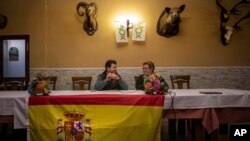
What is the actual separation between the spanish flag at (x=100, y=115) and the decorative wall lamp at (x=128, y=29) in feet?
9.72

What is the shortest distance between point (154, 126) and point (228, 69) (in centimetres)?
362

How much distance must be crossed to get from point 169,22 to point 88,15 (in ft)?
5.47

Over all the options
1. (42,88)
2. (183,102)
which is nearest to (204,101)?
(183,102)

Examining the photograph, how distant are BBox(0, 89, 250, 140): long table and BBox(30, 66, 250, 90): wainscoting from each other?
2795 mm

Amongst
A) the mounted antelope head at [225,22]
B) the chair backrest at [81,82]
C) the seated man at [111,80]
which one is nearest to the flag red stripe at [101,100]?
the seated man at [111,80]

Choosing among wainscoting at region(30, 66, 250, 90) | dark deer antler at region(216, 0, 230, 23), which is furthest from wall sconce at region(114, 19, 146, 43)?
dark deer antler at region(216, 0, 230, 23)

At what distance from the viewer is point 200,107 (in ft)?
11.8

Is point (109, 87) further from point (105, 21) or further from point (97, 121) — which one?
point (105, 21)

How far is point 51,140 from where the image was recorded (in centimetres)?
345

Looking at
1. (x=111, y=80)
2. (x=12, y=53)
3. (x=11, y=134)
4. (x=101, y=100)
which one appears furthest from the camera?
(x=12, y=53)

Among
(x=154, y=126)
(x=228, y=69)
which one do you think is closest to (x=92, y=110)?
(x=154, y=126)

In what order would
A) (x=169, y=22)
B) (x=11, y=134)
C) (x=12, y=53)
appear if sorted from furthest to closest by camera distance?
(x=12, y=53) < (x=169, y=22) < (x=11, y=134)

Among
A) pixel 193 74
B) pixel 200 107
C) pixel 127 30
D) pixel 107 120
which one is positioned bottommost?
pixel 107 120

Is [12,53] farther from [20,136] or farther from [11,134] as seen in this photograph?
[20,136]
